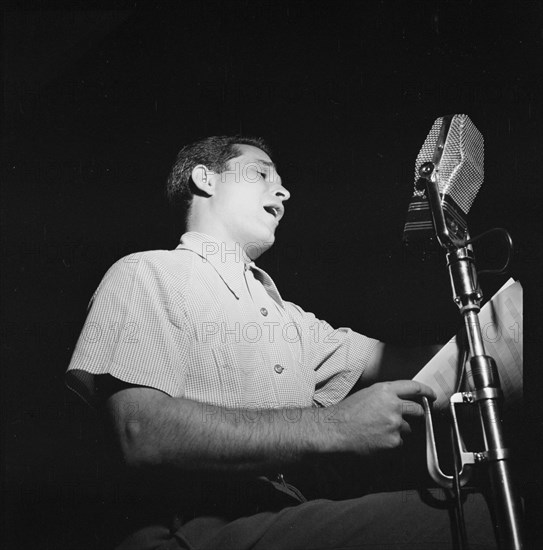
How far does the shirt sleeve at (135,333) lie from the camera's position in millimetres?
1007

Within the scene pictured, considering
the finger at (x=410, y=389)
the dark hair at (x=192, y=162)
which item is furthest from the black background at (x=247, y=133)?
the finger at (x=410, y=389)

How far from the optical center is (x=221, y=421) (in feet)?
3.27

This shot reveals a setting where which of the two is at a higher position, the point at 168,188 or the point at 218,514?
the point at 168,188

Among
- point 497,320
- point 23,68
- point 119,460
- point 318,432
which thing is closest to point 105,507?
point 119,460

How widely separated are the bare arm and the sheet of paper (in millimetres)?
38

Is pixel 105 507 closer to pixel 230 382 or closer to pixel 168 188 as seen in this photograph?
pixel 230 382

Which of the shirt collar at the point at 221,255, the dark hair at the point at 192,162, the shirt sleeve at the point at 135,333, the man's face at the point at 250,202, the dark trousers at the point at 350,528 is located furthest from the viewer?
the dark hair at the point at 192,162

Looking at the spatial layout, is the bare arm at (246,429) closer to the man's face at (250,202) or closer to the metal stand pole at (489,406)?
the metal stand pole at (489,406)

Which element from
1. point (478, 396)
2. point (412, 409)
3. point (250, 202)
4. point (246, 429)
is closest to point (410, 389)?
point (412, 409)

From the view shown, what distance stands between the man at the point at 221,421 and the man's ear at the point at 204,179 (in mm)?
283

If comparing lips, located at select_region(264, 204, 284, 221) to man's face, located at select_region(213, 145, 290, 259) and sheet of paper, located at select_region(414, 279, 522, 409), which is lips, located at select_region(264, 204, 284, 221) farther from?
sheet of paper, located at select_region(414, 279, 522, 409)

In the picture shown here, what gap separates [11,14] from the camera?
171 cm

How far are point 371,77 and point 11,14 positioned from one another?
1.13 metres

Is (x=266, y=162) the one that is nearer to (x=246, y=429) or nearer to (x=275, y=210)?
(x=275, y=210)
